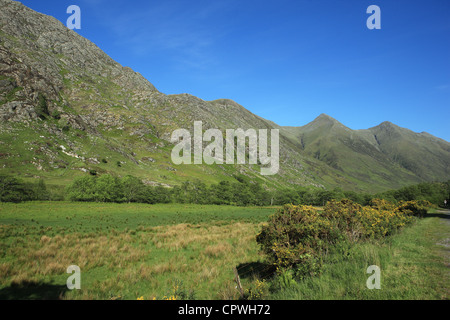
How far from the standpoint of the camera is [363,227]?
14586 mm

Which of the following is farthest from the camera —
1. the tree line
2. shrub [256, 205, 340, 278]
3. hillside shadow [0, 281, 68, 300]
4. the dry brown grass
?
the tree line

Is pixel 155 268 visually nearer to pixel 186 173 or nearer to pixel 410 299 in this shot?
pixel 410 299

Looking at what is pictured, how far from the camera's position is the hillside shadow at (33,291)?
1147 centimetres

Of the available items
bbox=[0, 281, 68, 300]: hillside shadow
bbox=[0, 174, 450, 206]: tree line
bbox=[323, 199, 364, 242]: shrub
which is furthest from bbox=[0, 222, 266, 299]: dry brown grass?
bbox=[0, 174, 450, 206]: tree line

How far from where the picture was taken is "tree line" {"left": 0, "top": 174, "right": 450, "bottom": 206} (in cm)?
6321

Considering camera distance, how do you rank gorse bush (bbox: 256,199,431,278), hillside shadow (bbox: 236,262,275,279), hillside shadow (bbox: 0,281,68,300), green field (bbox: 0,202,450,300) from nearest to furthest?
green field (bbox: 0,202,450,300) < gorse bush (bbox: 256,199,431,278) < hillside shadow (bbox: 0,281,68,300) < hillside shadow (bbox: 236,262,275,279)

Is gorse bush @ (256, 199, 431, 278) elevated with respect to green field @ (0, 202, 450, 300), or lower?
elevated

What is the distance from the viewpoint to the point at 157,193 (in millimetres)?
91750

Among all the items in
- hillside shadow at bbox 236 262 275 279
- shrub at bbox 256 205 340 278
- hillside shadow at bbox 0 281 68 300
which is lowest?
hillside shadow at bbox 236 262 275 279

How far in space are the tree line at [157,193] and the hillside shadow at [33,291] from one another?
63.4 metres

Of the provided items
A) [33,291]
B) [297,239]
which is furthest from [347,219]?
[33,291]

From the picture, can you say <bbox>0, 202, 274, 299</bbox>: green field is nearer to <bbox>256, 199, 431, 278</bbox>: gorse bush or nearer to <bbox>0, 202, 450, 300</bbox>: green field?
<bbox>0, 202, 450, 300</bbox>: green field

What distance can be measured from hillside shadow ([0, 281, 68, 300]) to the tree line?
63.4 metres
